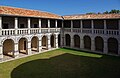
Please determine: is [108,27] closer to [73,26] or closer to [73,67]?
[73,26]

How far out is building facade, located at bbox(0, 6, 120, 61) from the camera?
65.9 ft

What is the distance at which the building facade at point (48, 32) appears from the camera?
65.9 ft

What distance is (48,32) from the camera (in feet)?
86.1

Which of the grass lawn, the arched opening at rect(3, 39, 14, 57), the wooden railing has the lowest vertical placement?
the grass lawn

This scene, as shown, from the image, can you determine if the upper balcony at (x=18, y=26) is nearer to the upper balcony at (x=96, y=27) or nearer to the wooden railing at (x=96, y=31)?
the wooden railing at (x=96, y=31)

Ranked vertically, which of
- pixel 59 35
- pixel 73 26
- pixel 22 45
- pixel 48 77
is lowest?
pixel 48 77

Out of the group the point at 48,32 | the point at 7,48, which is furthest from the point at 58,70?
the point at 48,32

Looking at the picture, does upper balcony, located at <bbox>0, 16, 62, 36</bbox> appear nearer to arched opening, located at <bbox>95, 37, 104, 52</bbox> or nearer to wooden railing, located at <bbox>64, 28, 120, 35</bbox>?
wooden railing, located at <bbox>64, 28, 120, 35</bbox>

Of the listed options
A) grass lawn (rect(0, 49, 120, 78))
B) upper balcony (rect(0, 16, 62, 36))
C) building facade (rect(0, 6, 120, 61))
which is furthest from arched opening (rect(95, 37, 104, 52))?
A: grass lawn (rect(0, 49, 120, 78))

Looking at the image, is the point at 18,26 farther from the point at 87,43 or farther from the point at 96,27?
the point at 87,43

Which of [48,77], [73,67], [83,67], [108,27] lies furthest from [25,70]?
[108,27]

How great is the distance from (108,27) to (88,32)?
149 inches

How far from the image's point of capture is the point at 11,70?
14.9 m

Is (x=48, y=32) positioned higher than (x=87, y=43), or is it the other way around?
(x=48, y=32)
